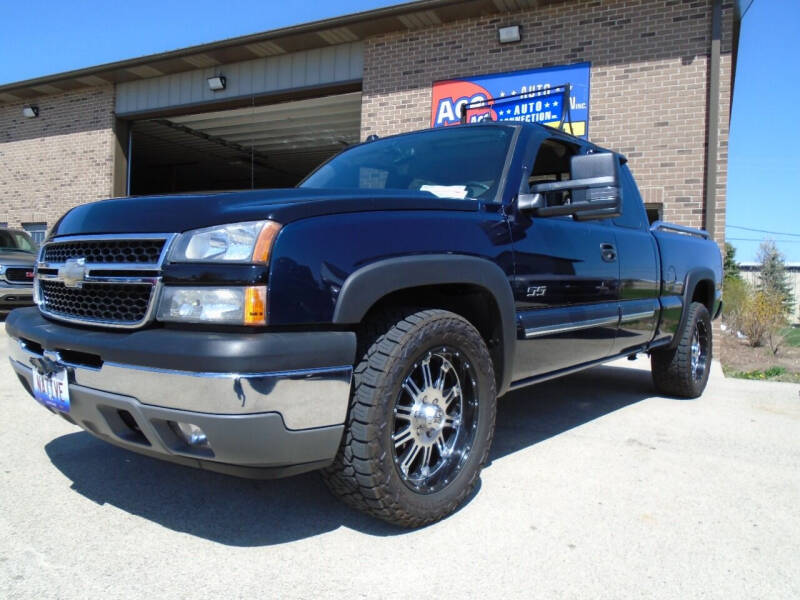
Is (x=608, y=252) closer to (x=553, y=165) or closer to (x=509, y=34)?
(x=553, y=165)

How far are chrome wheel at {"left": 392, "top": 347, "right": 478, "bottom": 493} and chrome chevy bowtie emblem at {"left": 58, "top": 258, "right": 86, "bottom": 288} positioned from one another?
51.6 inches

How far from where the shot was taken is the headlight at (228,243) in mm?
1965

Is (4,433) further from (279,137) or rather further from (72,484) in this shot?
(279,137)

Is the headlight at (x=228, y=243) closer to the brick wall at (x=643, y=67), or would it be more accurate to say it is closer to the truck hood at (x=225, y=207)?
the truck hood at (x=225, y=207)

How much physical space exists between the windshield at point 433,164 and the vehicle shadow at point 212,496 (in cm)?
153

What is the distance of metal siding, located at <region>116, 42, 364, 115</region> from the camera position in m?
10.7

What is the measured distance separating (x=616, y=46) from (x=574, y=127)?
3.94ft

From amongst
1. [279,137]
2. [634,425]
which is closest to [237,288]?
[634,425]

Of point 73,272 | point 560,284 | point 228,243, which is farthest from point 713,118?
point 73,272

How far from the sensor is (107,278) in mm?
2225

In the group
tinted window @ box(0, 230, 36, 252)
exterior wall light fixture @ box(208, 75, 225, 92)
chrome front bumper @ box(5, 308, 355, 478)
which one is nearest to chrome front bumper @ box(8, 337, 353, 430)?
chrome front bumper @ box(5, 308, 355, 478)

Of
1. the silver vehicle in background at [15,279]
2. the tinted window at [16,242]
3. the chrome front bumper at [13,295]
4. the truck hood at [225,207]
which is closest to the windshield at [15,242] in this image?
the tinted window at [16,242]

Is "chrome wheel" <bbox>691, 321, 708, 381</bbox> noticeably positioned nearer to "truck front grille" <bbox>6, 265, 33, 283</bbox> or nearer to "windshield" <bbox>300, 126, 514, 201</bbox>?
"windshield" <bbox>300, 126, 514, 201</bbox>

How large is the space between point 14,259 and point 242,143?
832 cm
